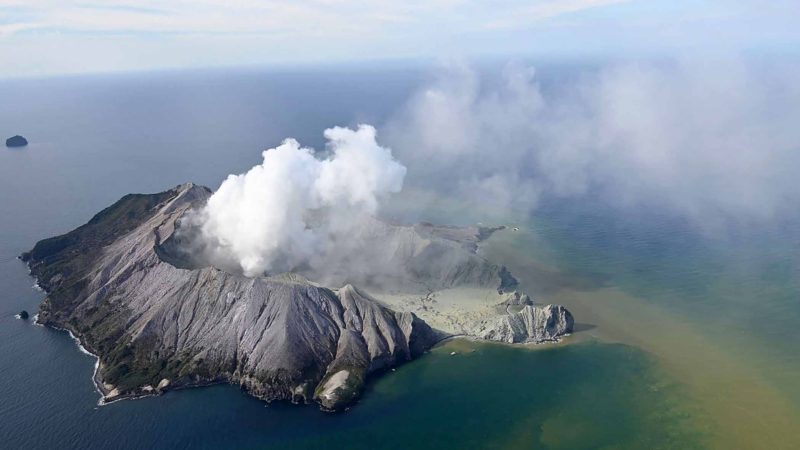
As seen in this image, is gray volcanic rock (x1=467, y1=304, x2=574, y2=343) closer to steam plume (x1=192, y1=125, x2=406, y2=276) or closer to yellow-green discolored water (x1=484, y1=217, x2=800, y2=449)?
yellow-green discolored water (x1=484, y1=217, x2=800, y2=449)

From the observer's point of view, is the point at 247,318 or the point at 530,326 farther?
the point at 530,326

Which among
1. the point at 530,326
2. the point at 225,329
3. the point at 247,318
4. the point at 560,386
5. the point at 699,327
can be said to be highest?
the point at 247,318

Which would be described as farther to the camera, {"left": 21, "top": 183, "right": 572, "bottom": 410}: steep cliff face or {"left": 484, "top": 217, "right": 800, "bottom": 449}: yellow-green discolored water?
{"left": 21, "top": 183, "right": 572, "bottom": 410}: steep cliff face

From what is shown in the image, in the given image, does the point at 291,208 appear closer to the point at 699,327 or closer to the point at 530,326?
the point at 530,326

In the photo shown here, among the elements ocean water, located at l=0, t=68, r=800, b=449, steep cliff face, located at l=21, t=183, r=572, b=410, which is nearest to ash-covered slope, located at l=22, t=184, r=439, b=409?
steep cliff face, located at l=21, t=183, r=572, b=410

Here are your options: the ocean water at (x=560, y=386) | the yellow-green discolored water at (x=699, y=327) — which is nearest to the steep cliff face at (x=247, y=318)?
the ocean water at (x=560, y=386)

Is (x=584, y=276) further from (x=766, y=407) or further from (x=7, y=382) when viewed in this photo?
(x=7, y=382)

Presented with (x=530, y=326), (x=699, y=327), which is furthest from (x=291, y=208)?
(x=699, y=327)

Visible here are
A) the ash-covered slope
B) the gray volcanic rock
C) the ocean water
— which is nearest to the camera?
the ocean water
